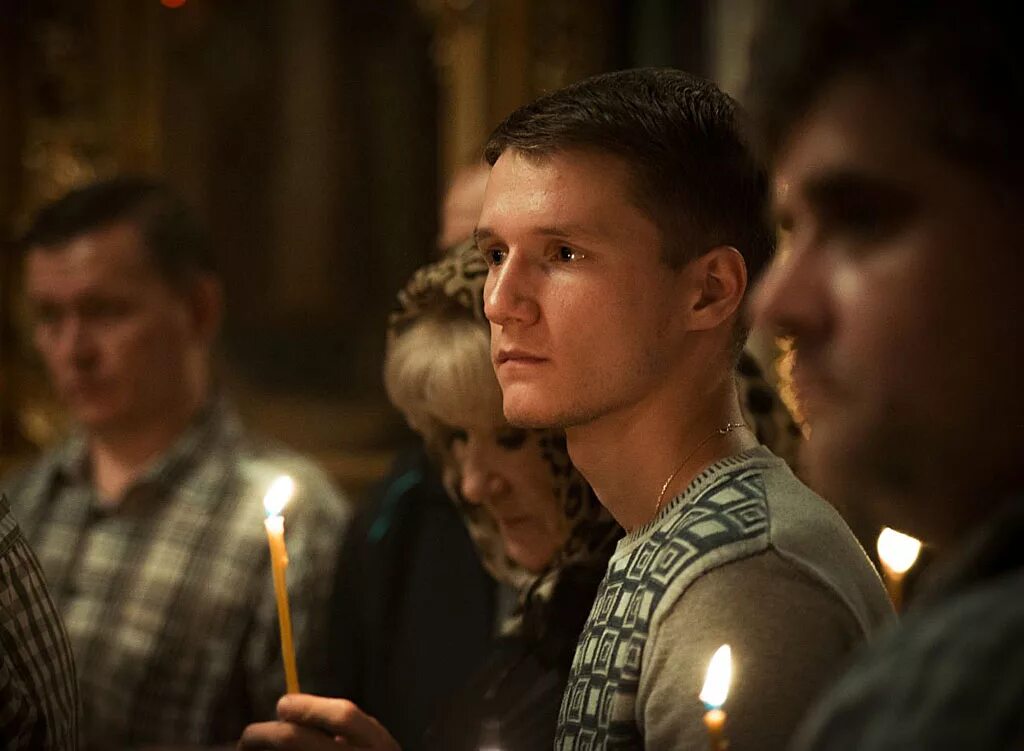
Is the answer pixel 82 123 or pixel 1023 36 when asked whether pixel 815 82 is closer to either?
pixel 1023 36

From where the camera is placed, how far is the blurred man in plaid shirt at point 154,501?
2.79 meters

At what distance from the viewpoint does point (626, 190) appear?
4.95 ft

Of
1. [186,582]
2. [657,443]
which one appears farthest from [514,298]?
[186,582]

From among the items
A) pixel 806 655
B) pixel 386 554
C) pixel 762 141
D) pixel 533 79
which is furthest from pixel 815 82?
pixel 533 79

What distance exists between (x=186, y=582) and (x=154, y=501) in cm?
25

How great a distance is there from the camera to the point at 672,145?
5.00ft

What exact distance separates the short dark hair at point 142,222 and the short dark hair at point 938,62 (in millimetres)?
2487

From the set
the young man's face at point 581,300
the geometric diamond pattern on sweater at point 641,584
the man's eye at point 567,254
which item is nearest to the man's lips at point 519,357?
the young man's face at point 581,300

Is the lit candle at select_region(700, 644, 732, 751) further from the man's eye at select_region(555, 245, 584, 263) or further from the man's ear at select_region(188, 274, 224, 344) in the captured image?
the man's ear at select_region(188, 274, 224, 344)

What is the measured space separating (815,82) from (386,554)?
1.81m

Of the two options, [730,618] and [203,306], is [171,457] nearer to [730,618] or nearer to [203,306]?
[203,306]

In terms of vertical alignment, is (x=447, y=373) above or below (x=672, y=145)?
below

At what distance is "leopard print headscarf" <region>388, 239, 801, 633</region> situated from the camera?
1.89m

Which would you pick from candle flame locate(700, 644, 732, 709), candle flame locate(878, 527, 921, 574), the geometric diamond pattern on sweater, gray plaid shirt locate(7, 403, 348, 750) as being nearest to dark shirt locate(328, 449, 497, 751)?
gray plaid shirt locate(7, 403, 348, 750)
